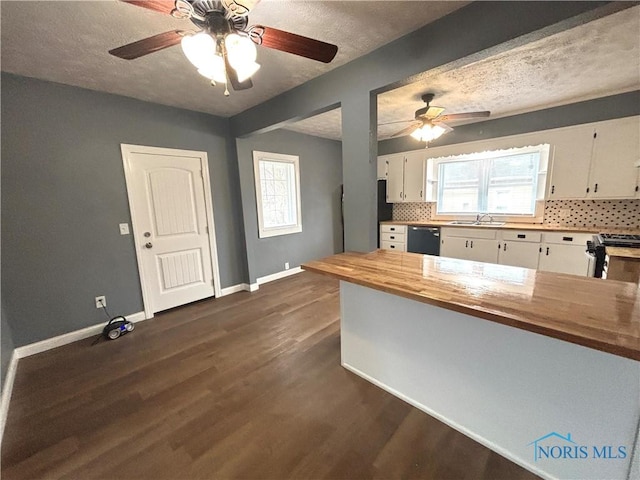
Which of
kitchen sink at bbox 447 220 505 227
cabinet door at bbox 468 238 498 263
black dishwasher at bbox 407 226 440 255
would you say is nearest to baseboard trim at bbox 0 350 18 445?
black dishwasher at bbox 407 226 440 255

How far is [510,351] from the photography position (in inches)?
51.2

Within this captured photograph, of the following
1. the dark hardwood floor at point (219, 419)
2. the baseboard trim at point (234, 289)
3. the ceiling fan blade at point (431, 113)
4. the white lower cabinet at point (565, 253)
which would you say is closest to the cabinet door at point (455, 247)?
the white lower cabinet at point (565, 253)

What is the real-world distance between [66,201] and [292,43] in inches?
106

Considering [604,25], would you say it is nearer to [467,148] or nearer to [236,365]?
[467,148]

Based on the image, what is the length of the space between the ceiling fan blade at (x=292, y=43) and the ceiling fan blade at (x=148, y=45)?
0.38 m

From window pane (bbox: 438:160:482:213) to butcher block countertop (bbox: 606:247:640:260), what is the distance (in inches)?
83.6

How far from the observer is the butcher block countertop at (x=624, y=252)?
206cm

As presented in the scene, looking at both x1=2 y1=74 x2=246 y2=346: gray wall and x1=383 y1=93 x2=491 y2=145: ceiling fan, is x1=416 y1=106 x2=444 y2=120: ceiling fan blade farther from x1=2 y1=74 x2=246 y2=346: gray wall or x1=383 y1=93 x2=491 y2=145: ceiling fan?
x1=2 y1=74 x2=246 y2=346: gray wall

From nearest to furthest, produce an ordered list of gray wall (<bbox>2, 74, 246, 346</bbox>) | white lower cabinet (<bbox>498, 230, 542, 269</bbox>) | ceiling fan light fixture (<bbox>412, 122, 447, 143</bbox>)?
1. gray wall (<bbox>2, 74, 246, 346</bbox>)
2. ceiling fan light fixture (<bbox>412, 122, 447, 143</bbox>)
3. white lower cabinet (<bbox>498, 230, 542, 269</bbox>)

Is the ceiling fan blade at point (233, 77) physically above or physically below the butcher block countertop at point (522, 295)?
above

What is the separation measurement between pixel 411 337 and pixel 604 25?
2502mm

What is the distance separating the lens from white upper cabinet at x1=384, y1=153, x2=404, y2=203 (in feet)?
15.8

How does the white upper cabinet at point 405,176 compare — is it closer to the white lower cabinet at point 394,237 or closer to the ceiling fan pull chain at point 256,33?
the white lower cabinet at point 394,237

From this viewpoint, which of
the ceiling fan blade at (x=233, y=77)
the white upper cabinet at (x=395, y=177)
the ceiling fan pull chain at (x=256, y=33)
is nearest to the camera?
the ceiling fan pull chain at (x=256, y=33)
